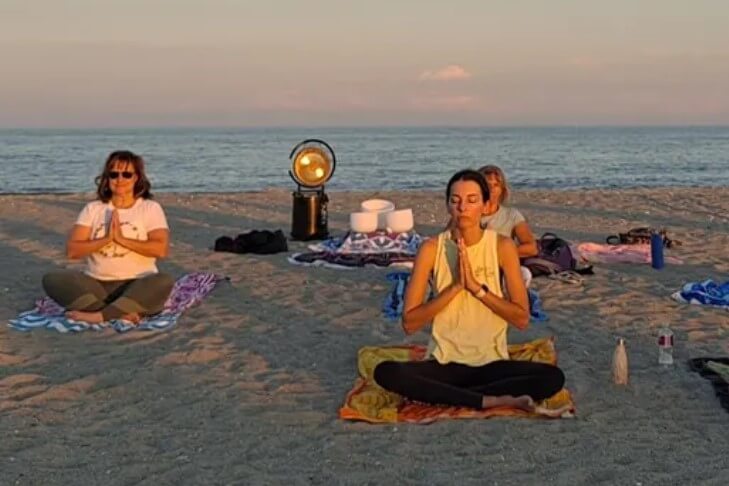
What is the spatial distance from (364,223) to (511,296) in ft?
16.3

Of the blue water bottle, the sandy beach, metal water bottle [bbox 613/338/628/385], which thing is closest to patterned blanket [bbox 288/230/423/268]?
the sandy beach

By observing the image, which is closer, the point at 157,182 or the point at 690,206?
the point at 690,206

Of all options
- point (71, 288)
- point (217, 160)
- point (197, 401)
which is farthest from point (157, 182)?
point (197, 401)

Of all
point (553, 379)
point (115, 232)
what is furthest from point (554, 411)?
point (115, 232)

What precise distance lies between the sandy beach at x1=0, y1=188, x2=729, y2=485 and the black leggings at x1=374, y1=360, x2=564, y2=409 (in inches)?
4.9

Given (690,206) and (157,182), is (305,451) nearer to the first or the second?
(690,206)

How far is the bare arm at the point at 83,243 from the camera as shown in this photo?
6.12 meters

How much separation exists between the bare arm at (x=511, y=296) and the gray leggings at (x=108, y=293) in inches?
111

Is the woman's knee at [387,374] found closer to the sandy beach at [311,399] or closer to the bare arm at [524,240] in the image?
the sandy beach at [311,399]

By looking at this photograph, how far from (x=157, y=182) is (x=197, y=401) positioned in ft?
73.4

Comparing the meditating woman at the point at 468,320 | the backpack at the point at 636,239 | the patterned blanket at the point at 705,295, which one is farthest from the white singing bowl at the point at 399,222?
the meditating woman at the point at 468,320

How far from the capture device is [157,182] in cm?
2642

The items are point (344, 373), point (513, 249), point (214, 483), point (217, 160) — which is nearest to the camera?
point (214, 483)

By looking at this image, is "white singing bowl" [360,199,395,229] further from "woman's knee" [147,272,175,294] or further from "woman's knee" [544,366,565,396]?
"woman's knee" [544,366,565,396]
